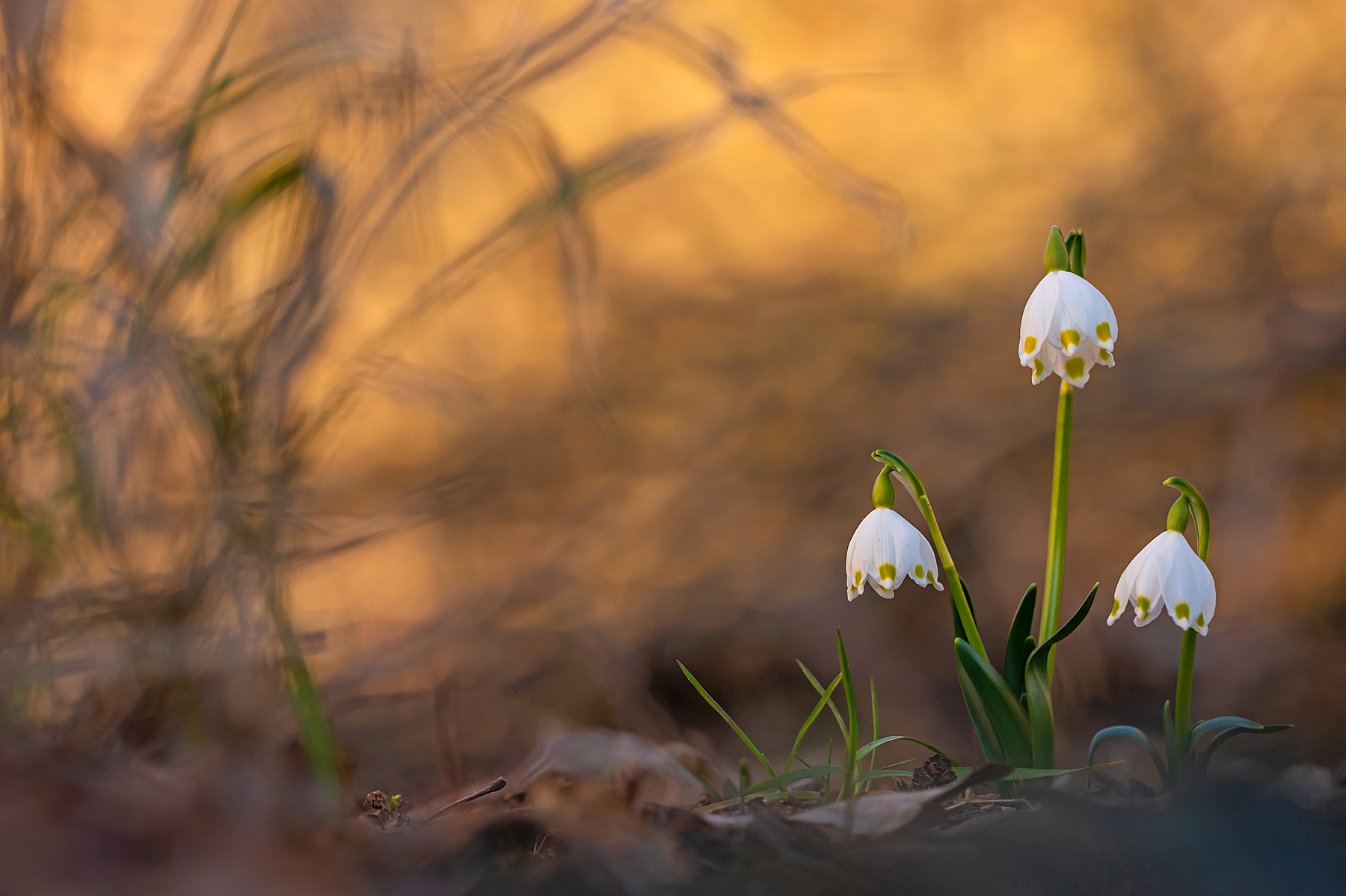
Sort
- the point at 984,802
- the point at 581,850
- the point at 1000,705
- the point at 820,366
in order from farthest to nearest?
the point at 820,366 < the point at 1000,705 < the point at 984,802 < the point at 581,850

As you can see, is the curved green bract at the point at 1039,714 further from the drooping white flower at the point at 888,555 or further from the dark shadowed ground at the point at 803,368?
the dark shadowed ground at the point at 803,368

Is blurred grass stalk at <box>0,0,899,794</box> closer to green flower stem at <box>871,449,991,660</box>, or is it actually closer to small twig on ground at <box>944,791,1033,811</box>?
green flower stem at <box>871,449,991,660</box>

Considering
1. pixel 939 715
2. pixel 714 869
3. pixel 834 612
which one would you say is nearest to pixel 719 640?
pixel 834 612

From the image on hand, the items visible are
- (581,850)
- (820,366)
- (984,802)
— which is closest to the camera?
(581,850)

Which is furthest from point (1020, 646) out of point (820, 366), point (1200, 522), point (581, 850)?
point (820, 366)

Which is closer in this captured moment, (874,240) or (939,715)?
(939,715)

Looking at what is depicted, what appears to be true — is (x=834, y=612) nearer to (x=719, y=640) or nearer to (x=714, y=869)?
(x=719, y=640)

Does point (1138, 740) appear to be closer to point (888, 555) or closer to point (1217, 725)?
point (1217, 725)

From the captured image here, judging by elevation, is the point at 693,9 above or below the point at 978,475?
above
